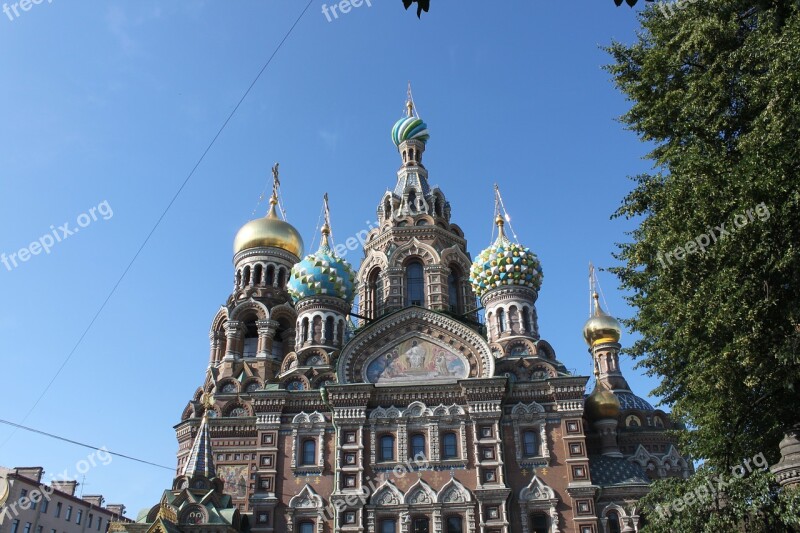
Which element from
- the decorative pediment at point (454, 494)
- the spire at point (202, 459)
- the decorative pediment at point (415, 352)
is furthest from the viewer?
the decorative pediment at point (415, 352)

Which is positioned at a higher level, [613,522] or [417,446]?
[417,446]

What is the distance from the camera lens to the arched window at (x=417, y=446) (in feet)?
70.9

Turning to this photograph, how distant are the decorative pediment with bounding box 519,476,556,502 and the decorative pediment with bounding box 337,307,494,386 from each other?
347 cm

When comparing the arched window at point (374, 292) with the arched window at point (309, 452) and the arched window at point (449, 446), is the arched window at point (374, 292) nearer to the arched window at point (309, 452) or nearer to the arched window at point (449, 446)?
the arched window at point (309, 452)

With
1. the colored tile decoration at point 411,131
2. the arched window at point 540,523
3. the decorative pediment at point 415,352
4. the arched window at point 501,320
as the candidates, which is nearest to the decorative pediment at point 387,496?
the decorative pediment at point 415,352

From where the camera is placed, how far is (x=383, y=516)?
20.7 metres

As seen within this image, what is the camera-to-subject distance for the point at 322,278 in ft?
86.5

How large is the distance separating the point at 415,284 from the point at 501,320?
155 inches

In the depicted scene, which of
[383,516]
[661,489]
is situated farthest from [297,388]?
[661,489]

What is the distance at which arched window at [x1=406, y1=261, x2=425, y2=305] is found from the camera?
27438mm

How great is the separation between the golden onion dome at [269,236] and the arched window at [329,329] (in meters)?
6.20

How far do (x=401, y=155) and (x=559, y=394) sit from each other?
49.6 ft

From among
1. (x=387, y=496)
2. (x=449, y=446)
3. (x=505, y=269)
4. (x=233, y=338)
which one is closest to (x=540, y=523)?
(x=449, y=446)

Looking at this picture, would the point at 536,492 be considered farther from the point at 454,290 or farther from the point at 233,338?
the point at 233,338
